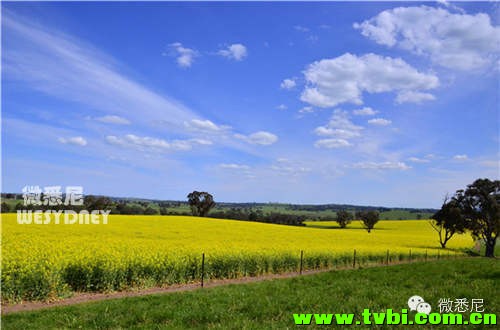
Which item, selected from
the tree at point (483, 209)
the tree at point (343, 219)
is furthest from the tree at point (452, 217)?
the tree at point (343, 219)

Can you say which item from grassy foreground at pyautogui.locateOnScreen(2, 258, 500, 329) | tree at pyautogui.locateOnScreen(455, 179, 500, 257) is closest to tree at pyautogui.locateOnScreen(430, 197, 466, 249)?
tree at pyautogui.locateOnScreen(455, 179, 500, 257)

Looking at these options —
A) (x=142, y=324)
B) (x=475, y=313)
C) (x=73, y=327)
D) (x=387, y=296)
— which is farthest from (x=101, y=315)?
(x=475, y=313)

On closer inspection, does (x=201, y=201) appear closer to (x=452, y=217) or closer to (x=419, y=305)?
(x=452, y=217)

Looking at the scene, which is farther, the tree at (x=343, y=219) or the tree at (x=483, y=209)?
the tree at (x=343, y=219)

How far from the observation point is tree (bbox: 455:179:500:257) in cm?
4900

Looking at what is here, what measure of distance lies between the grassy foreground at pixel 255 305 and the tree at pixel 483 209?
39.9 meters

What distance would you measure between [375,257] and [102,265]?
2341 cm

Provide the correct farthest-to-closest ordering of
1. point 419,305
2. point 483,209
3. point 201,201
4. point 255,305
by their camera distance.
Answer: point 201,201 < point 483,209 < point 419,305 < point 255,305

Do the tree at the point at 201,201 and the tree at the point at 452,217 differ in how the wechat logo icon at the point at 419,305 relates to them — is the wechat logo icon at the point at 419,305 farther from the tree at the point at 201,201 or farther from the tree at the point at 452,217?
the tree at the point at 201,201

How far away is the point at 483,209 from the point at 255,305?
49629 mm

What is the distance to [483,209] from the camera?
49.9m

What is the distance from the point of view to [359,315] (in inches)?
369

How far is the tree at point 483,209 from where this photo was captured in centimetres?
4900

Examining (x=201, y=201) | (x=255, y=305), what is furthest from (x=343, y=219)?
(x=255, y=305)
